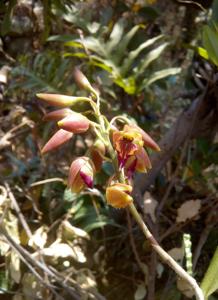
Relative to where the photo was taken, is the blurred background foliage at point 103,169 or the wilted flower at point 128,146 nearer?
the wilted flower at point 128,146

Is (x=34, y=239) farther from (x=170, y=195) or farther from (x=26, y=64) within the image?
(x=26, y=64)

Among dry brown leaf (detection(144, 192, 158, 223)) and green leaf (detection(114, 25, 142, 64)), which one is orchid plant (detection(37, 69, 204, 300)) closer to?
dry brown leaf (detection(144, 192, 158, 223))

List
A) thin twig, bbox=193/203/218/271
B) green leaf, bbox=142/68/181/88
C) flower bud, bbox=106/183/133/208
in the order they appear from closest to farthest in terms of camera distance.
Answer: flower bud, bbox=106/183/133/208, thin twig, bbox=193/203/218/271, green leaf, bbox=142/68/181/88

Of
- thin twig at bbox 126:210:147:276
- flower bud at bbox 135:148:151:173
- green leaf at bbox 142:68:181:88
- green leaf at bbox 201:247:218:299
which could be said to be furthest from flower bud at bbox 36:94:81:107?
green leaf at bbox 142:68:181:88

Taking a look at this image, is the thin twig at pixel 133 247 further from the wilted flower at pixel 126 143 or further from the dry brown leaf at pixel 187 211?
the wilted flower at pixel 126 143

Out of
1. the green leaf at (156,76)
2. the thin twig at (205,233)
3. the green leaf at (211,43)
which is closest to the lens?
the green leaf at (211,43)

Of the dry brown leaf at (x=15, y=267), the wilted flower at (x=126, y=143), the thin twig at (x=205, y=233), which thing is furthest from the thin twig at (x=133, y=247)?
the wilted flower at (x=126, y=143)

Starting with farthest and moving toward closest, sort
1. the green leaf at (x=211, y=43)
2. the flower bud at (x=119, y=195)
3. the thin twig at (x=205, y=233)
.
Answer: the thin twig at (x=205, y=233) < the green leaf at (x=211, y=43) < the flower bud at (x=119, y=195)
